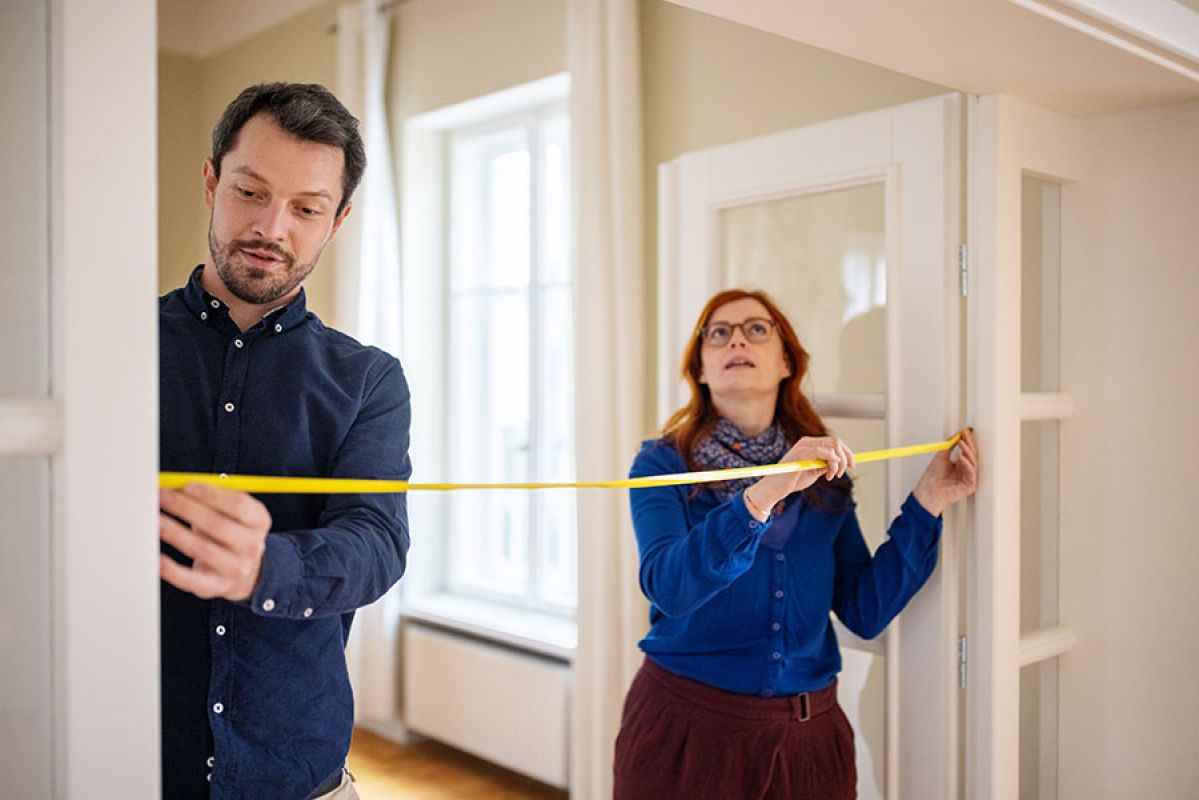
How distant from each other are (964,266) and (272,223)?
4.27ft

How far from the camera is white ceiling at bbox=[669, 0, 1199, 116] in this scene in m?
1.52

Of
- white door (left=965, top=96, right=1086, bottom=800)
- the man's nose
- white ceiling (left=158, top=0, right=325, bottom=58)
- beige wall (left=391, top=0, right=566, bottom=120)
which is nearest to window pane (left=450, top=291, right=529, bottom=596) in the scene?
beige wall (left=391, top=0, right=566, bottom=120)

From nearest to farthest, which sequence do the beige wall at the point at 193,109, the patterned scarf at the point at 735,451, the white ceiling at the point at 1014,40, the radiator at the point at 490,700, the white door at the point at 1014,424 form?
the white ceiling at the point at 1014,40 < the white door at the point at 1014,424 < the patterned scarf at the point at 735,451 < the radiator at the point at 490,700 < the beige wall at the point at 193,109

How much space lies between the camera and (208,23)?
5770mm

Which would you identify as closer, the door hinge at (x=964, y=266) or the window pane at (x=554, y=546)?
the door hinge at (x=964, y=266)

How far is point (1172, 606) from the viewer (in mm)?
2111

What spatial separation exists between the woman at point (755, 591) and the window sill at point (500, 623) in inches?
62.4

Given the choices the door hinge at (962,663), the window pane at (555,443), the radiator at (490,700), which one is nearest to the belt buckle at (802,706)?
the door hinge at (962,663)

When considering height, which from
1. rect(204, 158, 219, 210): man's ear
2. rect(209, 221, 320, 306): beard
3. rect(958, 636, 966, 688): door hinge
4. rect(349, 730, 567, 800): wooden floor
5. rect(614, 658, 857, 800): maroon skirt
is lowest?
rect(349, 730, 567, 800): wooden floor

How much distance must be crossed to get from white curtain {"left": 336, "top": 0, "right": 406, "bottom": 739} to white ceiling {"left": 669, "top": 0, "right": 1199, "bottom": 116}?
120 inches

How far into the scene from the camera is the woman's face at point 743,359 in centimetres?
231

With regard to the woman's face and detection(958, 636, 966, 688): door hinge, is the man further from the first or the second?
detection(958, 636, 966, 688): door hinge

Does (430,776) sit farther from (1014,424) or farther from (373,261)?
(1014,424)

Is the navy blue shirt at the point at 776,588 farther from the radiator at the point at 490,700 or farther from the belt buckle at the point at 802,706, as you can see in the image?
Result: the radiator at the point at 490,700
